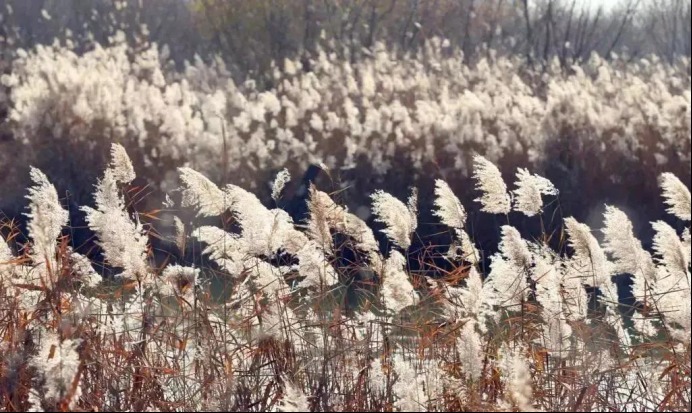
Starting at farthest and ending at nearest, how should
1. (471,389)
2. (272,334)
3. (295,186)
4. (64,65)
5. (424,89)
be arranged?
(424,89) < (64,65) < (295,186) < (272,334) < (471,389)

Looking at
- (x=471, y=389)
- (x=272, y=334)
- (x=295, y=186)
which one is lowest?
(x=471, y=389)

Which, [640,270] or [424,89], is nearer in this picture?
[640,270]

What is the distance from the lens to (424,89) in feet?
36.3

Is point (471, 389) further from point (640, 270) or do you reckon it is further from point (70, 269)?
point (70, 269)

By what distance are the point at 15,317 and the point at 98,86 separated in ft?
20.0

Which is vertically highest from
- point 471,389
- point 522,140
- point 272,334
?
point 522,140

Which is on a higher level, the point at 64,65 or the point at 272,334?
the point at 64,65

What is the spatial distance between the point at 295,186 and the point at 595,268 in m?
5.21

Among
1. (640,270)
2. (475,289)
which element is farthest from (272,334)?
(640,270)

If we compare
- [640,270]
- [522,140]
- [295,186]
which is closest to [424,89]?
[522,140]

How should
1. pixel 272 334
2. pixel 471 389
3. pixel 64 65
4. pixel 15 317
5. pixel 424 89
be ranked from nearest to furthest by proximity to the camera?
1. pixel 471 389
2. pixel 272 334
3. pixel 15 317
4. pixel 64 65
5. pixel 424 89

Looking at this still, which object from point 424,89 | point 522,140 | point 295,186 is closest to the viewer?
point 295,186

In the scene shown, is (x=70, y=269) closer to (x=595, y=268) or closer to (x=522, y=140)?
(x=595, y=268)

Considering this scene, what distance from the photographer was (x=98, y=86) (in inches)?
373
